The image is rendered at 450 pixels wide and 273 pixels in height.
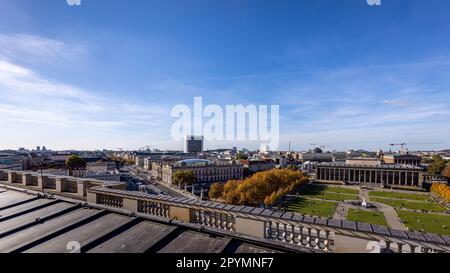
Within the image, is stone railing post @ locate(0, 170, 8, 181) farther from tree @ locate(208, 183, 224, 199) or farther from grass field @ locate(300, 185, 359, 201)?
grass field @ locate(300, 185, 359, 201)

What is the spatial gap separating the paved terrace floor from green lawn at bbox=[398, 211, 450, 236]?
133ft

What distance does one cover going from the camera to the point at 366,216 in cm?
4428

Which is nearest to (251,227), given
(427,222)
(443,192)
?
(427,222)

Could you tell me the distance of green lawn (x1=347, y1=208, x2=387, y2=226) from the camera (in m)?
40.9

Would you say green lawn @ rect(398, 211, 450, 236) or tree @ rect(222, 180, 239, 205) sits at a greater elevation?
tree @ rect(222, 180, 239, 205)

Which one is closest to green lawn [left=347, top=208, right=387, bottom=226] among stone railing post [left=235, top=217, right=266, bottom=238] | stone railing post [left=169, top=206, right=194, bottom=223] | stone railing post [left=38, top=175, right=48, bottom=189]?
stone railing post [left=169, top=206, right=194, bottom=223]

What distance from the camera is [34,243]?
6.63 m

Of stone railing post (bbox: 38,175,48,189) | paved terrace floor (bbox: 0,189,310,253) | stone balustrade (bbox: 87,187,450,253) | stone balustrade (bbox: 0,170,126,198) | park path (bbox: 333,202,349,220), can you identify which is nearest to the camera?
stone balustrade (bbox: 87,187,450,253)

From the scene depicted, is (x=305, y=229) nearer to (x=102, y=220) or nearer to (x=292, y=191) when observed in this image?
(x=102, y=220)

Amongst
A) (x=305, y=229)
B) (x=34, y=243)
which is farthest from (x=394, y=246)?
(x=34, y=243)

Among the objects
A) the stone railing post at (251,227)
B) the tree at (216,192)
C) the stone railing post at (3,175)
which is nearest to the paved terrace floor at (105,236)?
the stone railing post at (251,227)

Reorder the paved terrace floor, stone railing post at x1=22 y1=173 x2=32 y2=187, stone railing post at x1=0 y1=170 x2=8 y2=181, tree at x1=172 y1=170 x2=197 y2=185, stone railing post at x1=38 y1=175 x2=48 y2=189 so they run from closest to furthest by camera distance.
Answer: the paved terrace floor
stone railing post at x1=38 y1=175 x2=48 y2=189
stone railing post at x1=22 y1=173 x2=32 y2=187
stone railing post at x1=0 y1=170 x2=8 y2=181
tree at x1=172 y1=170 x2=197 y2=185

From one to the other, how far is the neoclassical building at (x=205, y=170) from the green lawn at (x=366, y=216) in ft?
Result: 144

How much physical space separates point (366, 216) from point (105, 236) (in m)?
48.1
